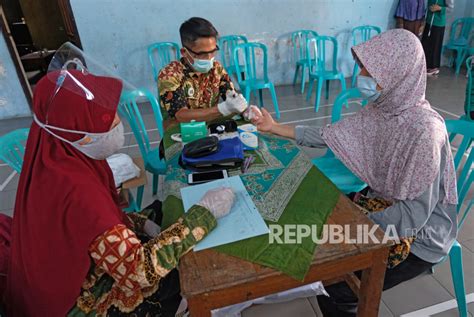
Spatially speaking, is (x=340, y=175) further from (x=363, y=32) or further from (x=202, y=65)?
(x=363, y=32)

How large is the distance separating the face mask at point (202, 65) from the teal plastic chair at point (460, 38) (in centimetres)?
487

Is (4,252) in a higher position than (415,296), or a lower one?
higher

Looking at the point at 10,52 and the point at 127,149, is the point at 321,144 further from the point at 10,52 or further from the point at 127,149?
the point at 10,52

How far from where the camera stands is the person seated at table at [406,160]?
1.03 metres

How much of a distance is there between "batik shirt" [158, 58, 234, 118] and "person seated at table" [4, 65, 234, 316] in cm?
84

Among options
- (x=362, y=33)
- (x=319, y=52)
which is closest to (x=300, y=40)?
(x=319, y=52)

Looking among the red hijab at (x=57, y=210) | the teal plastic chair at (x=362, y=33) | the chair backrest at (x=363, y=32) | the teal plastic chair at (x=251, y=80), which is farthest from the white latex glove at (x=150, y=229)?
the chair backrest at (x=363, y=32)

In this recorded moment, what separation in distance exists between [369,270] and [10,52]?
4.48 m

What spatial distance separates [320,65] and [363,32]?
3.69ft

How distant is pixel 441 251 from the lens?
1105 millimetres

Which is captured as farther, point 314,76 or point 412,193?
point 314,76

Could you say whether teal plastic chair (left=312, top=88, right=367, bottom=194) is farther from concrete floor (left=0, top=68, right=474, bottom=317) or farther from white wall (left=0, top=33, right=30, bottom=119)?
white wall (left=0, top=33, right=30, bottom=119)

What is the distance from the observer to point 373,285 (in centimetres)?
91

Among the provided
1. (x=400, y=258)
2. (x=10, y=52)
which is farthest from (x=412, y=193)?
(x=10, y=52)
